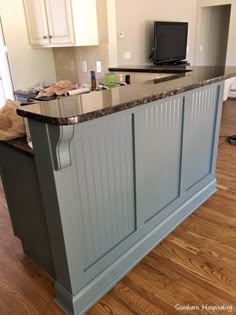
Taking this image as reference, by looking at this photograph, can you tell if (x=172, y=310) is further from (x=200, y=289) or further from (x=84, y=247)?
(x=84, y=247)

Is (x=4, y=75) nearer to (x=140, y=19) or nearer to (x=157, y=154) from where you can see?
(x=140, y=19)

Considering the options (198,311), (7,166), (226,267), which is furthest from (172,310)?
(7,166)

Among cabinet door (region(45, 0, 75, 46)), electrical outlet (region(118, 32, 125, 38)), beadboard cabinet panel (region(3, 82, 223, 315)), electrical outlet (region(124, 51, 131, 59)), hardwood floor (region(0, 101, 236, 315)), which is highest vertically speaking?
cabinet door (region(45, 0, 75, 46))

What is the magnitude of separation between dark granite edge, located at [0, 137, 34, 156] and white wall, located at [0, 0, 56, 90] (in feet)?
8.28

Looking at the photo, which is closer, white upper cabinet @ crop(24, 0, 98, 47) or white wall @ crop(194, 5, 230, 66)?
white upper cabinet @ crop(24, 0, 98, 47)

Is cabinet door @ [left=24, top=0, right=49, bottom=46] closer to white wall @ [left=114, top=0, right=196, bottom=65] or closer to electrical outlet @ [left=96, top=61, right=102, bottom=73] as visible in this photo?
electrical outlet @ [left=96, top=61, right=102, bottom=73]

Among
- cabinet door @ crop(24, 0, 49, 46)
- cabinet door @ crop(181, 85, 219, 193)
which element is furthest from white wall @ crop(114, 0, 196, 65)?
cabinet door @ crop(181, 85, 219, 193)

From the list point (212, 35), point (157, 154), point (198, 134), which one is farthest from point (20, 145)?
point (212, 35)

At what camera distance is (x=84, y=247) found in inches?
53.1

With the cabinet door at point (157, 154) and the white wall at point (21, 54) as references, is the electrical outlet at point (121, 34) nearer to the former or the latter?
the white wall at point (21, 54)

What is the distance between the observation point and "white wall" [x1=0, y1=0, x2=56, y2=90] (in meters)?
3.32

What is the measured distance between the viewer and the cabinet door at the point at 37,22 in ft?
10.4

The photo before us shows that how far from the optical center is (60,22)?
9.98ft

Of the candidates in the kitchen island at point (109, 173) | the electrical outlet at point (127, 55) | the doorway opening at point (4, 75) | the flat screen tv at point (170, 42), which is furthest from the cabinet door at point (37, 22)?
the kitchen island at point (109, 173)
